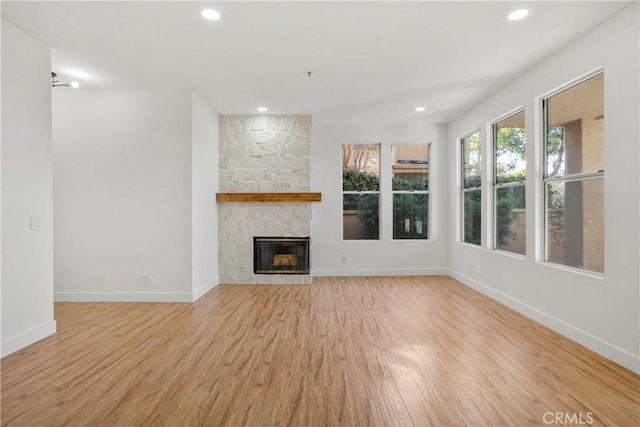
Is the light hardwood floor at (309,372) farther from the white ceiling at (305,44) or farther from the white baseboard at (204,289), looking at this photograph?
the white ceiling at (305,44)

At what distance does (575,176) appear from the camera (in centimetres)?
315

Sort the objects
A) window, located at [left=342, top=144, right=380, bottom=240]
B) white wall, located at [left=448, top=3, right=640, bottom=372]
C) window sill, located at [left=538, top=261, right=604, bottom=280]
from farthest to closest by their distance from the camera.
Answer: window, located at [left=342, top=144, right=380, bottom=240] < window sill, located at [left=538, top=261, right=604, bottom=280] < white wall, located at [left=448, top=3, right=640, bottom=372]

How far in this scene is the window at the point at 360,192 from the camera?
621 centimetres

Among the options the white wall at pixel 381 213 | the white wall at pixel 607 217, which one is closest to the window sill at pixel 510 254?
the white wall at pixel 607 217

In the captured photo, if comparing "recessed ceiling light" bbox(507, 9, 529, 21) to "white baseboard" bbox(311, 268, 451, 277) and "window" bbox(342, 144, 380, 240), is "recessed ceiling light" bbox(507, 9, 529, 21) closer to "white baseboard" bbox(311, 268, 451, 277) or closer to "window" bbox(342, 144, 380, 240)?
"window" bbox(342, 144, 380, 240)

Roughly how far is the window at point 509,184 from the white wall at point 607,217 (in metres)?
0.28

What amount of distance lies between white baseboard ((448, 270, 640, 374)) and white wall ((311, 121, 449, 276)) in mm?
1541

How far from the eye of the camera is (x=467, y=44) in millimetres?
3125

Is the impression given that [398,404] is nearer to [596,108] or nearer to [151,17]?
[596,108]

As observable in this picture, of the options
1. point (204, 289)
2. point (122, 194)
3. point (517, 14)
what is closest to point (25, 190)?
point (122, 194)

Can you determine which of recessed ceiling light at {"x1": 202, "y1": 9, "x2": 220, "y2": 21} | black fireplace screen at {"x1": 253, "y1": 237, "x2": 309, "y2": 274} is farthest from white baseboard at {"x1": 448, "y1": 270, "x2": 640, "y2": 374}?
recessed ceiling light at {"x1": 202, "y1": 9, "x2": 220, "y2": 21}

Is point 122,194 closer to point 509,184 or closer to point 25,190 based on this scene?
point 25,190

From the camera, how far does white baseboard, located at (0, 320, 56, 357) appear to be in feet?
8.92

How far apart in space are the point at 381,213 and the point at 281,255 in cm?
199
